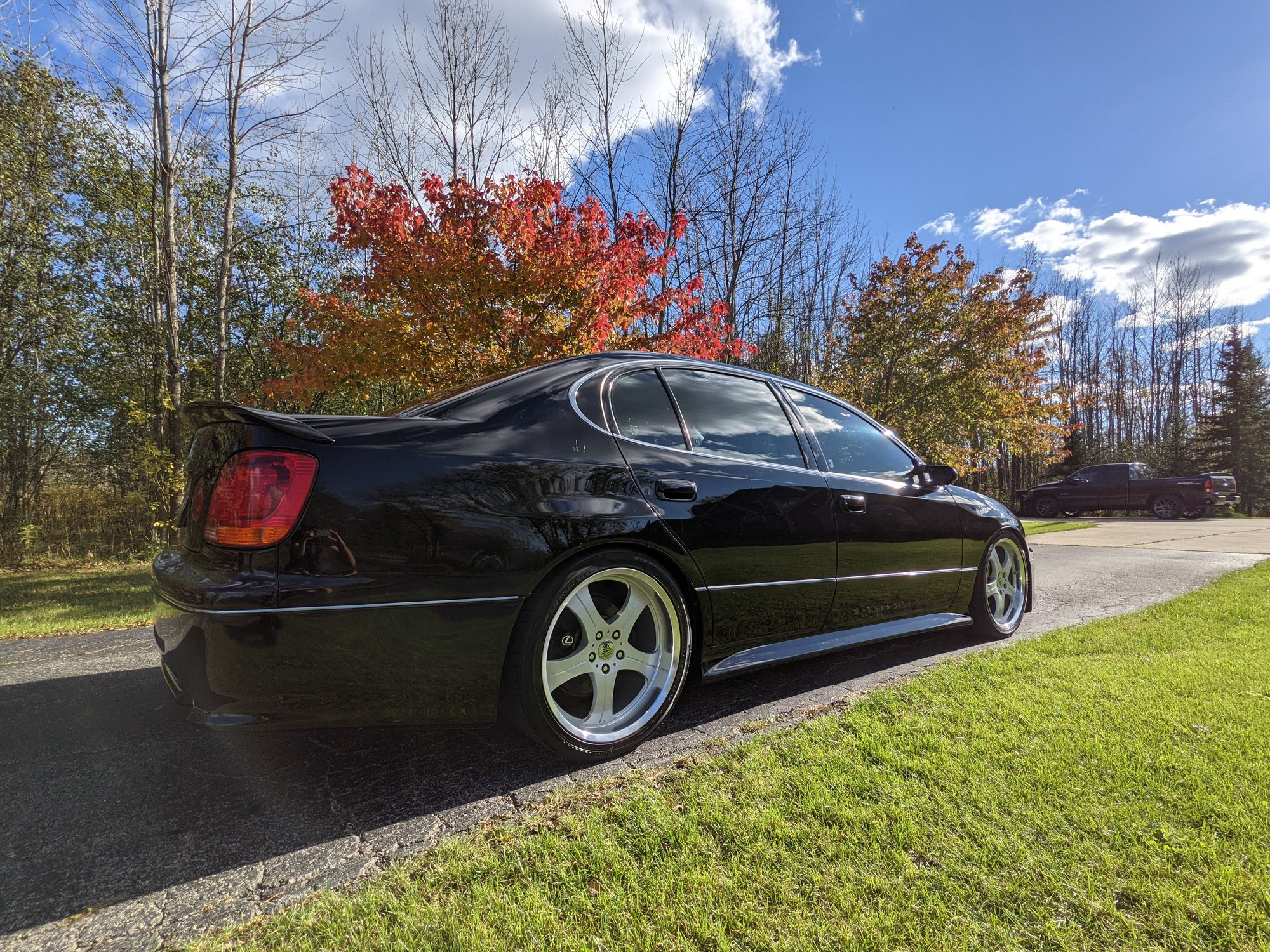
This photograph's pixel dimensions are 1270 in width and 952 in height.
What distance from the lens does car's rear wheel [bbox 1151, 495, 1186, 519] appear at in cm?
1895

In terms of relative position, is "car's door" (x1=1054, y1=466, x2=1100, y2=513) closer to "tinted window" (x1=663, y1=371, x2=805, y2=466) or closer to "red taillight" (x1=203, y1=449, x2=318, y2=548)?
"tinted window" (x1=663, y1=371, x2=805, y2=466)

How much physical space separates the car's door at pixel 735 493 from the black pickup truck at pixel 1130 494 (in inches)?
888

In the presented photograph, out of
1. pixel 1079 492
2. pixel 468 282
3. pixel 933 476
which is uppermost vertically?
pixel 468 282

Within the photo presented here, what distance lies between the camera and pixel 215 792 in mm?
1971

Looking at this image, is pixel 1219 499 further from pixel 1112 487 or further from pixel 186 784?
pixel 186 784

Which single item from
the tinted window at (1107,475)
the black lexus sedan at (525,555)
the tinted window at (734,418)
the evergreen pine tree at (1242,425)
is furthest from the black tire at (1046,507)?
the tinted window at (734,418)

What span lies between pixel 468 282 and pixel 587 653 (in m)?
5.44

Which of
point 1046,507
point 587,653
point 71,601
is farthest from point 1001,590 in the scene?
point 1046,507

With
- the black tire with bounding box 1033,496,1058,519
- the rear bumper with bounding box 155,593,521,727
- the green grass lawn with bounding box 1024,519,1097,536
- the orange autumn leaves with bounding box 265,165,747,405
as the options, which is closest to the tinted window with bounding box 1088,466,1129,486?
the black tire with bounding box 1033,496,1058,519

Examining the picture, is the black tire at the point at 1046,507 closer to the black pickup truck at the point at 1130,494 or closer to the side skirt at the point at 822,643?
the black pickup truck at the point at 1130,494

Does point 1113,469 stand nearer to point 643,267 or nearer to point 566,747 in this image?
point 643,267

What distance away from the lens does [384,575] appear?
178 cm

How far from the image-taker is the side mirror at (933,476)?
348cm

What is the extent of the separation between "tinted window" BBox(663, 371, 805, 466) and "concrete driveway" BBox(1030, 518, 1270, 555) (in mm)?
9475
